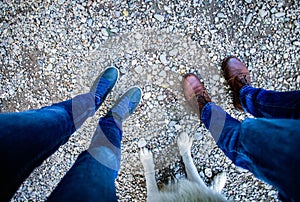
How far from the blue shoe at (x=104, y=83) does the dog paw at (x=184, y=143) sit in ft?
2.00

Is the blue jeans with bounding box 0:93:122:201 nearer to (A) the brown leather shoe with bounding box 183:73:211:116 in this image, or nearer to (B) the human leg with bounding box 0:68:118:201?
(B) the human leg with bounding box 0:68:118:201

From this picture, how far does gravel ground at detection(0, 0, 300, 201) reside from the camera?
6.06ft

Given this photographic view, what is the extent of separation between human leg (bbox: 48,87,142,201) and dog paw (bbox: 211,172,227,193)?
0.77 m

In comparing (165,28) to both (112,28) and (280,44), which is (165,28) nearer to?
(112,28)

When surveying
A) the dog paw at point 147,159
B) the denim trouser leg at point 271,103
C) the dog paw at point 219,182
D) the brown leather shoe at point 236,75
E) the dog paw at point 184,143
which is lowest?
the dog paw at point 219,182

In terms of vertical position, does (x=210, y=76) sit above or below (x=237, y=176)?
above

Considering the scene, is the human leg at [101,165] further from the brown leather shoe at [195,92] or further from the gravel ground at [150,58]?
the brown leather shoe at [195,92]

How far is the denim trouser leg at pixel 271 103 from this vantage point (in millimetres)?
1325

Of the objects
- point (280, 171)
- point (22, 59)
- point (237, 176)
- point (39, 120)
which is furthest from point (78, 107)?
point (237, 176)

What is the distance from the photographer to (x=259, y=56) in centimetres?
186

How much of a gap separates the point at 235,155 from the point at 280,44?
0.98 m

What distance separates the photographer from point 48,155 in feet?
3.85

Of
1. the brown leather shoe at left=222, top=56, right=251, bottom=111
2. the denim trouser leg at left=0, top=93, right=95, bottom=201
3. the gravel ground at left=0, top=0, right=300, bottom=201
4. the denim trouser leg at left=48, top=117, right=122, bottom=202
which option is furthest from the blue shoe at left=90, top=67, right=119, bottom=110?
the brown leather shoe at left=222, top=56, right=251, bottom=111

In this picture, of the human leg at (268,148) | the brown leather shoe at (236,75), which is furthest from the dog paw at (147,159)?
the brown leather shoe at (236,75)
